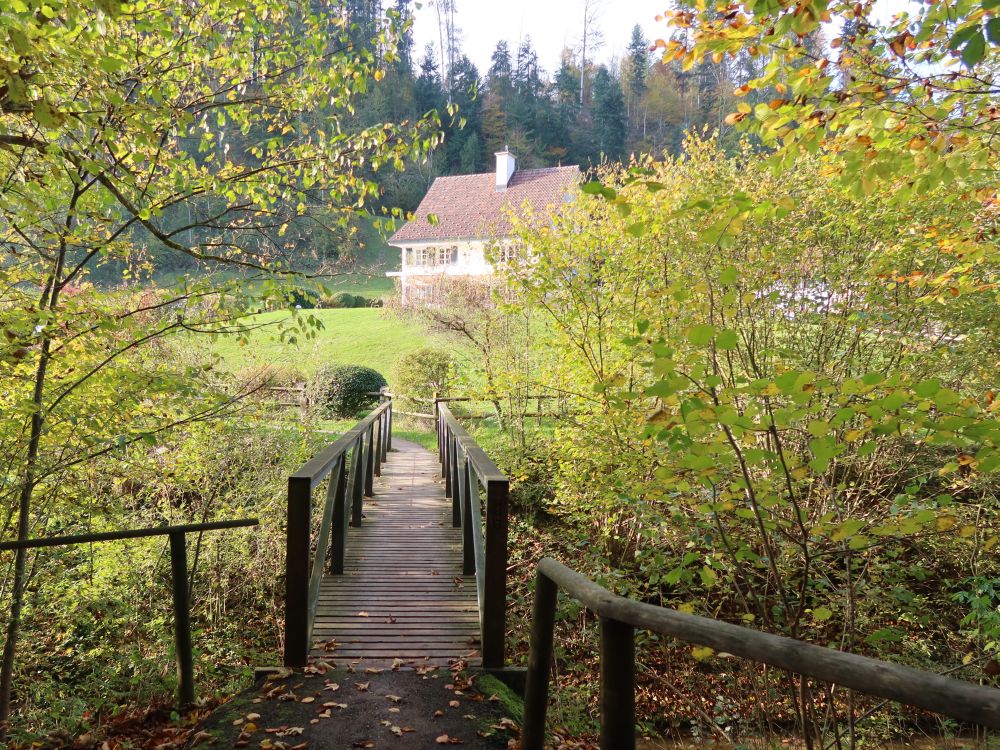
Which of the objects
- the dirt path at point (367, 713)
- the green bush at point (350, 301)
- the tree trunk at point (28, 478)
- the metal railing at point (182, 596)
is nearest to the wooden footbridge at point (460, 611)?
the dirt path at point (367, 713)

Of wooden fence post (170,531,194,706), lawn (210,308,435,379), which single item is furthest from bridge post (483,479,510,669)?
lawn (210,308,435,379)

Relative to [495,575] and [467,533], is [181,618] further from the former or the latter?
[467,533]

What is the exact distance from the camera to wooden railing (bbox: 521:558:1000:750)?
0.95 metres

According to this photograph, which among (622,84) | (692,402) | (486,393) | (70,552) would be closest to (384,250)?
(622,84)

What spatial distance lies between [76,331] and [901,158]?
4588 mm

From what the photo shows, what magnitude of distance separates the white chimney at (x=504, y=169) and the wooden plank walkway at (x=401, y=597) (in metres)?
27.4

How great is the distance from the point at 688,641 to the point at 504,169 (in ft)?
108

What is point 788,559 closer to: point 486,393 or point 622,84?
point 486,393

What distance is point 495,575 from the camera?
347cm

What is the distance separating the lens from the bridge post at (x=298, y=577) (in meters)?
3.36

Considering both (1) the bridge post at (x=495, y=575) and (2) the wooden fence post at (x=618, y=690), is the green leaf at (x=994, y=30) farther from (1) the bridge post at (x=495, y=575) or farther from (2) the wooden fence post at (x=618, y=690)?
(1) the bridge post at (x=495, y=575)

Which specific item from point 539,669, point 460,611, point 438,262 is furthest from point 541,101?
point 539,669

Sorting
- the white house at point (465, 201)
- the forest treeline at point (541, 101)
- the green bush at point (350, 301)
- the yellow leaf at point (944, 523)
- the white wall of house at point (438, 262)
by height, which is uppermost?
the forest treeline at point (541, 101)

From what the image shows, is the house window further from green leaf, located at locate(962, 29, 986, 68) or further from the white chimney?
green leaf, located at locate(962, 29, 986, 68)
